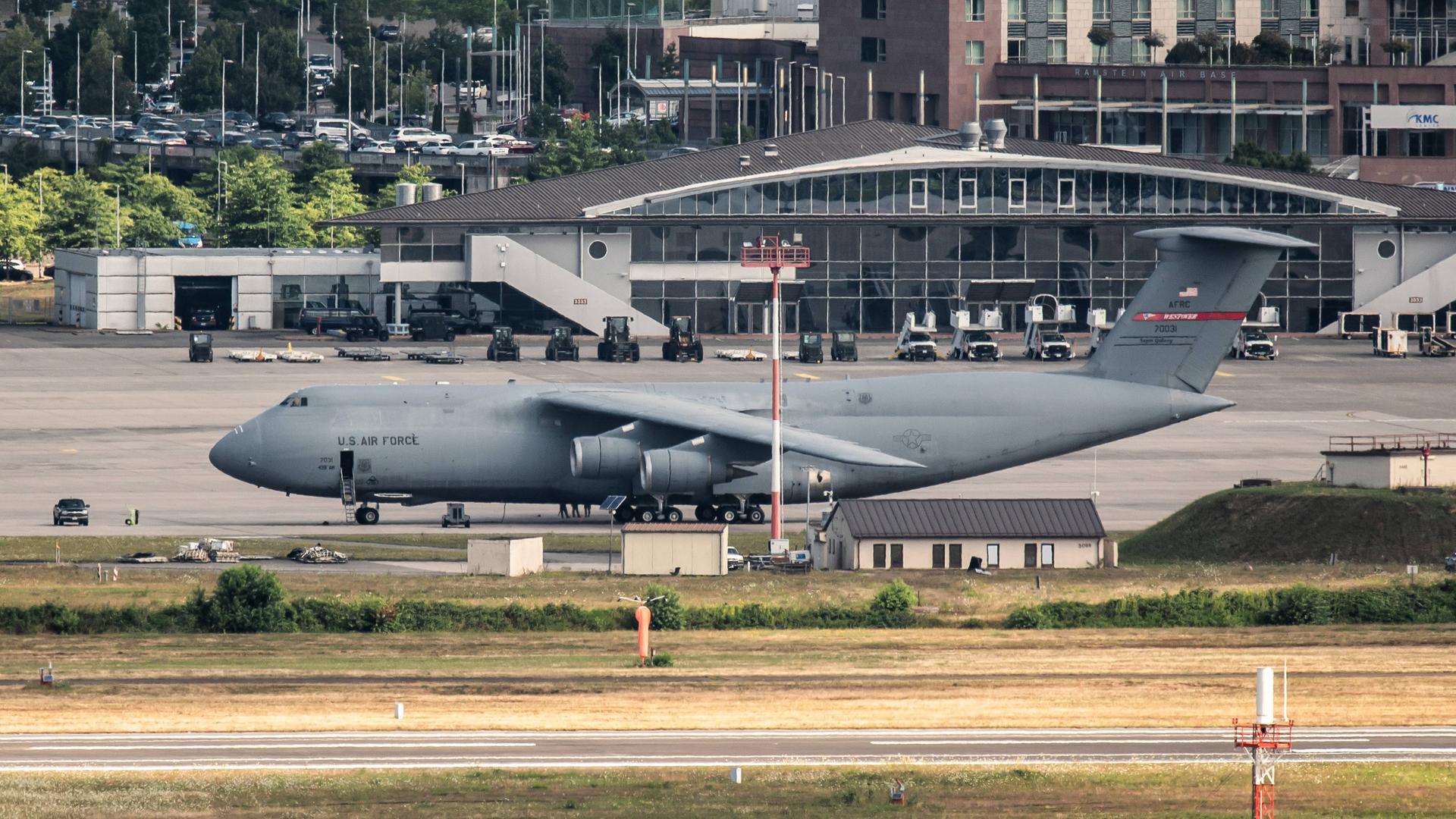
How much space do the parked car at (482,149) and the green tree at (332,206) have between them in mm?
20677

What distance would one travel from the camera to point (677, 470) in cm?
5947

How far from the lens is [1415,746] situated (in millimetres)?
34062

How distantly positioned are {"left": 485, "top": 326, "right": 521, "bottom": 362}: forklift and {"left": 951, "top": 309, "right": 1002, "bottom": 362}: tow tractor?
73.1ft

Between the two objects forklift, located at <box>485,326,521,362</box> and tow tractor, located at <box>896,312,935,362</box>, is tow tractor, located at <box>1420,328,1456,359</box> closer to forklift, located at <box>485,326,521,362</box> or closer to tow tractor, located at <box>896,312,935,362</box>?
tow tractor, located at <box>896,312,935,362</box>

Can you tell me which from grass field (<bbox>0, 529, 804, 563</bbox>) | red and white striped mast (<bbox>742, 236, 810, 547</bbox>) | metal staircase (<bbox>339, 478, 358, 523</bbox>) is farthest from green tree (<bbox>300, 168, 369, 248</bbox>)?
red and white striped mast (<bbox>742, 236, 810, 547</bbox>)

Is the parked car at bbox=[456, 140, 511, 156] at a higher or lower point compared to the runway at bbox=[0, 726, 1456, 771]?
higher

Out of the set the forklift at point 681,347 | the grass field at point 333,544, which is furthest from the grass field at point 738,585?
the forklift at point 681,347

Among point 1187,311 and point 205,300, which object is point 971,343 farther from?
point 1187,311

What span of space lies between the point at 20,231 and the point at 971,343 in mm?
69377

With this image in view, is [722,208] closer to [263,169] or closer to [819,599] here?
[263,169]

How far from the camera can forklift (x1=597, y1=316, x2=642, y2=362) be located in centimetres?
10406

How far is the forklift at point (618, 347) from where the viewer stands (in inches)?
4097

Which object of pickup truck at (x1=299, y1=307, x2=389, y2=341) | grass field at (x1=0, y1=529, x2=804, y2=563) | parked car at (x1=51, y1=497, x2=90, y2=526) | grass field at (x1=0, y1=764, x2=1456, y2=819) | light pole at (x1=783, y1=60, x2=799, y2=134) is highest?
light pole at (x1=783, y1=60, x2=799, y2=134)

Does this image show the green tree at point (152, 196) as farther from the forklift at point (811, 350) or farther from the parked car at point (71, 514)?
the parked car at point (71, 514)
